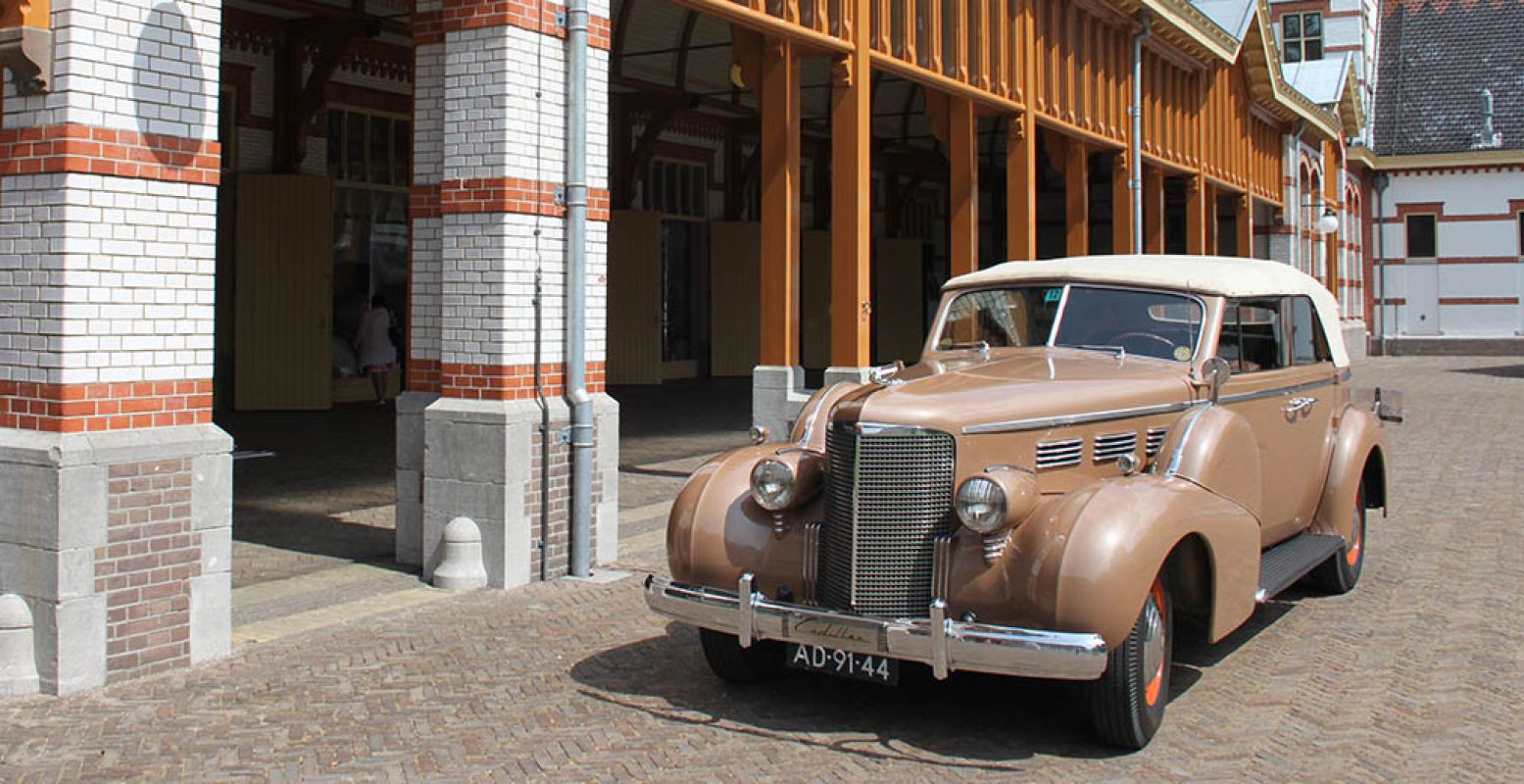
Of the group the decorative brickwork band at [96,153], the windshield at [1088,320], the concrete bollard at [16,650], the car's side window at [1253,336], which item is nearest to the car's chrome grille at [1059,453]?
the windshield at [1088,320]

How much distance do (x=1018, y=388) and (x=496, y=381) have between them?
3.61 m

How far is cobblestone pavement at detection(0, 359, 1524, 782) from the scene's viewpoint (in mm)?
5035

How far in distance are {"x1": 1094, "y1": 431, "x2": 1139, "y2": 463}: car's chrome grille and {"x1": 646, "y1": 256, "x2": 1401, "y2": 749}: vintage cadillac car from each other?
0.03 feet

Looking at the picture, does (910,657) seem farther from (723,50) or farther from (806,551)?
(723,50)

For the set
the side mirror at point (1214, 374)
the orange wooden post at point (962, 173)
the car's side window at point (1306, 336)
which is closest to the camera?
the side mirror at point (1214, 374)

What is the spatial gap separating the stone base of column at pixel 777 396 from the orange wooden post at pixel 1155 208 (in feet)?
41.3

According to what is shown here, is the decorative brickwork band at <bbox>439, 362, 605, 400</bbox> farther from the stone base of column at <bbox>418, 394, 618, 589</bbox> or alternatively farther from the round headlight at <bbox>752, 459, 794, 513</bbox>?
the round headlight at <bbox>752, 459, 794, 513</bbox>

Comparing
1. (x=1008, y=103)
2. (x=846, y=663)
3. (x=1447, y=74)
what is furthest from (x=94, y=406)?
(x=1447, y=74)

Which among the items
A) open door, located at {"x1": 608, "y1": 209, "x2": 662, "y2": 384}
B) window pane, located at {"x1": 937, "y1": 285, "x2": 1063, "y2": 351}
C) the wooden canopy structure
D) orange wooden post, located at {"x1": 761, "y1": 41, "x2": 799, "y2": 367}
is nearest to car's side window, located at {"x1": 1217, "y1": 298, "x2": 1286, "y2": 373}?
window pane, located at {"x1": 937, "y1": 285, "x2": 1063, "y2": 351}

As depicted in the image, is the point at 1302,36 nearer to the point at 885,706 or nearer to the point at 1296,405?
the point at 1296,405

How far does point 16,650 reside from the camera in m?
5.86

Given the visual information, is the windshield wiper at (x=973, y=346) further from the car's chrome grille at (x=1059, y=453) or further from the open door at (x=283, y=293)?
the open door at (x=283, y=293)

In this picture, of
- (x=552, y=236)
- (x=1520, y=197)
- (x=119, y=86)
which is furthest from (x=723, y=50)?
(x=1520, y=197)

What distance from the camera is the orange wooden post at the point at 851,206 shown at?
13336 mm
